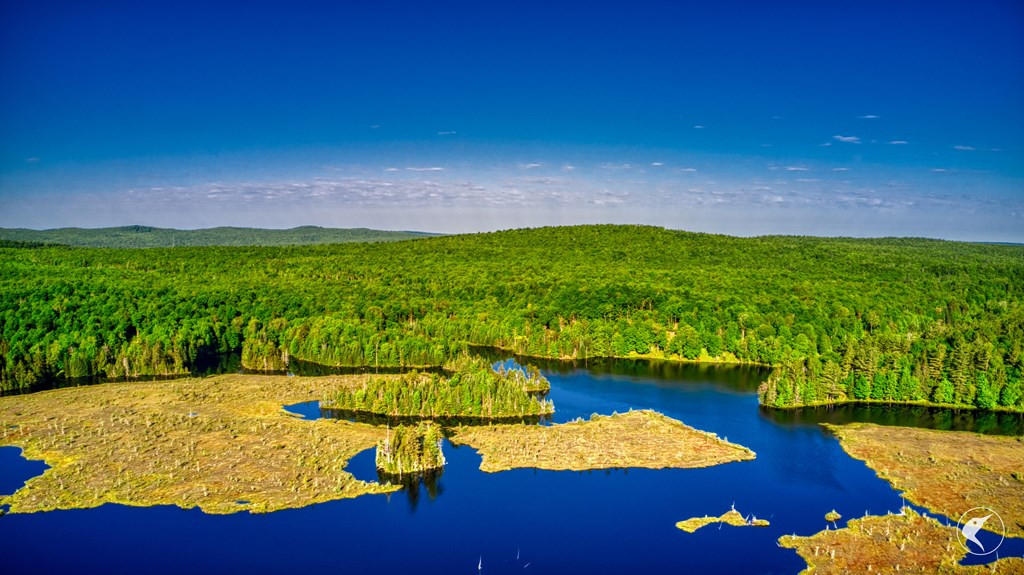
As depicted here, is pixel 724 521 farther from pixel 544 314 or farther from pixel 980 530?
pixel 544 314

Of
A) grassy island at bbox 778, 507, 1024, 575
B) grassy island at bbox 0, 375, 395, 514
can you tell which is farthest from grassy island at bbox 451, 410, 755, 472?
grassy island at bbox 778, 507, 1024, 575

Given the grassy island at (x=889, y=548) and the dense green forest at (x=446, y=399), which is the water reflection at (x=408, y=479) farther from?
the grassy island at (x=889, y=548)

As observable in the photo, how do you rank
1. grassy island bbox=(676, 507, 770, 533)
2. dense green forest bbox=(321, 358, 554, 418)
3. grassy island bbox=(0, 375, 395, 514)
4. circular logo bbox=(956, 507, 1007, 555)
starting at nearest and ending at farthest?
1. circular logo bbox=(956, 507, 1007, 555)
2. grassy island bbox=(676, 507, 770, 533)
3. grassy island bbox=(0, 375, 395, 514)
4. dense green forest bbox=(321, 358, 554, 418)

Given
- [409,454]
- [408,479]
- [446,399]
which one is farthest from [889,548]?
[446,399]

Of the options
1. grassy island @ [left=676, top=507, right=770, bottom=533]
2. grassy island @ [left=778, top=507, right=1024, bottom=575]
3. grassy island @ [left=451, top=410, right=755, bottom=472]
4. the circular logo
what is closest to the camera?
grassy island @ [left=778, top=507, right=1024, bottom=575]

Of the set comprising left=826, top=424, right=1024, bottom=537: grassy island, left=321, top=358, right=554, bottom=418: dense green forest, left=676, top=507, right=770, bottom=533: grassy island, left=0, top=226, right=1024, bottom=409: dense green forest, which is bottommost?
left=676, top=507, right=770, bottom=533: grassy island

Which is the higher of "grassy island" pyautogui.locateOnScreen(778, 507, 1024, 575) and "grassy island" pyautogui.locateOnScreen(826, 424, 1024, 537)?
"grassy island" pyautogui.locateOnScreen(826, 424, 1024, 537)

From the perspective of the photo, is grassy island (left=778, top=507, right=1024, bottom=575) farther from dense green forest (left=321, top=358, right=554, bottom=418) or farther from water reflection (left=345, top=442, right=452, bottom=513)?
dense green forest (left=321, top=358, right=554, bottom=418)

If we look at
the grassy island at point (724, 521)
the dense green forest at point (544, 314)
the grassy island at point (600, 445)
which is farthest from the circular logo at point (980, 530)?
the dense green forest at point (544, 314)

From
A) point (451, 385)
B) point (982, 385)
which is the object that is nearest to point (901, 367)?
point (982, 385)
